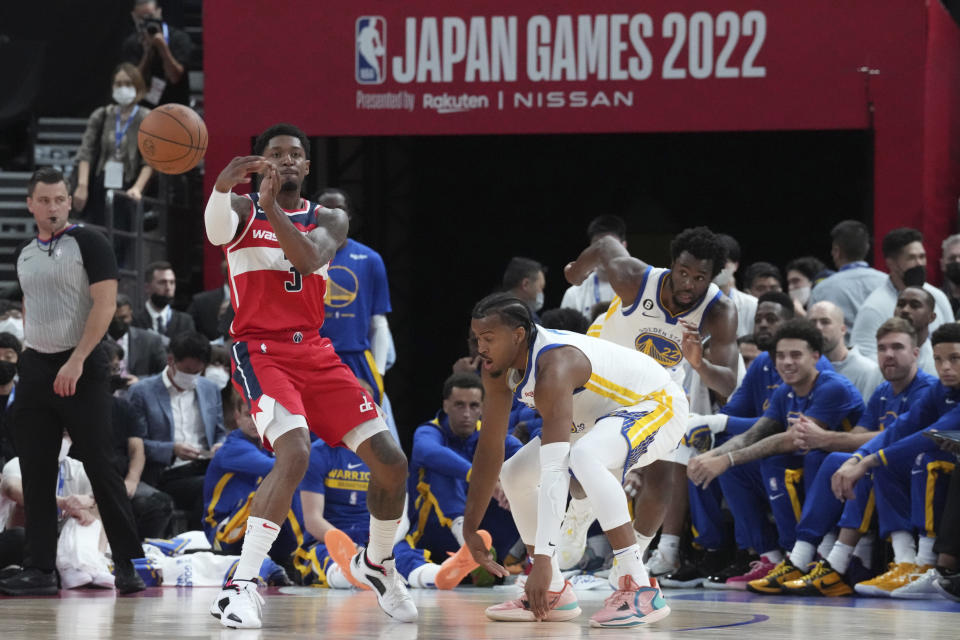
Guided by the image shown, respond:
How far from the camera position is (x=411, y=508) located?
888cm

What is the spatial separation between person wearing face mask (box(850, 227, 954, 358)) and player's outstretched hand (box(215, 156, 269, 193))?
4.72 metres

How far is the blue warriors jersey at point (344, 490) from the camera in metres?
8.70

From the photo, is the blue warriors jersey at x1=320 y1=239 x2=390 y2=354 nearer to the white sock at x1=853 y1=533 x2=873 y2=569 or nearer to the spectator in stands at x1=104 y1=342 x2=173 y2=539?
the spectator in stands at x1=104 y1=342 x2=173 y2=539

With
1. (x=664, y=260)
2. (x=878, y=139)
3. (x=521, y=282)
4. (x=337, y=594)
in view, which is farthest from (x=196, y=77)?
(x=337, y=594)

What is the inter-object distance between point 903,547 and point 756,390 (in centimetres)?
144

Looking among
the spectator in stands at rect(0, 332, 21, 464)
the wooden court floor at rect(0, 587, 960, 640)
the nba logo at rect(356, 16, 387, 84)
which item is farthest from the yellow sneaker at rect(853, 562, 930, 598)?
the nba logo at rect(356, 16, 387, 84)

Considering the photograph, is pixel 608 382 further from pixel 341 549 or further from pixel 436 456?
pixel 436 456

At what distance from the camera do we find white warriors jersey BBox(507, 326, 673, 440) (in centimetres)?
581

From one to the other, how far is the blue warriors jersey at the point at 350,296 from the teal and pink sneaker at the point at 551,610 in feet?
11.2

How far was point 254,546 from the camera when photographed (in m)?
5.60

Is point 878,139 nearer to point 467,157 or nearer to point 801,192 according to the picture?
point 801,192

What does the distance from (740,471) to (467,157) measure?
27.1ft

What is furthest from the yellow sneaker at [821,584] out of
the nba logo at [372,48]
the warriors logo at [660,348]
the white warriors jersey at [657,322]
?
the nba logo at [372,48]

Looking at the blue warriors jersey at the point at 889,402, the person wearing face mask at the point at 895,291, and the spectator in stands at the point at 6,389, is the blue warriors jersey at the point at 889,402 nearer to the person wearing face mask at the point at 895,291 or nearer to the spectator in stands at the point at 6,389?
the person wearing face mask at the point at 895,291
